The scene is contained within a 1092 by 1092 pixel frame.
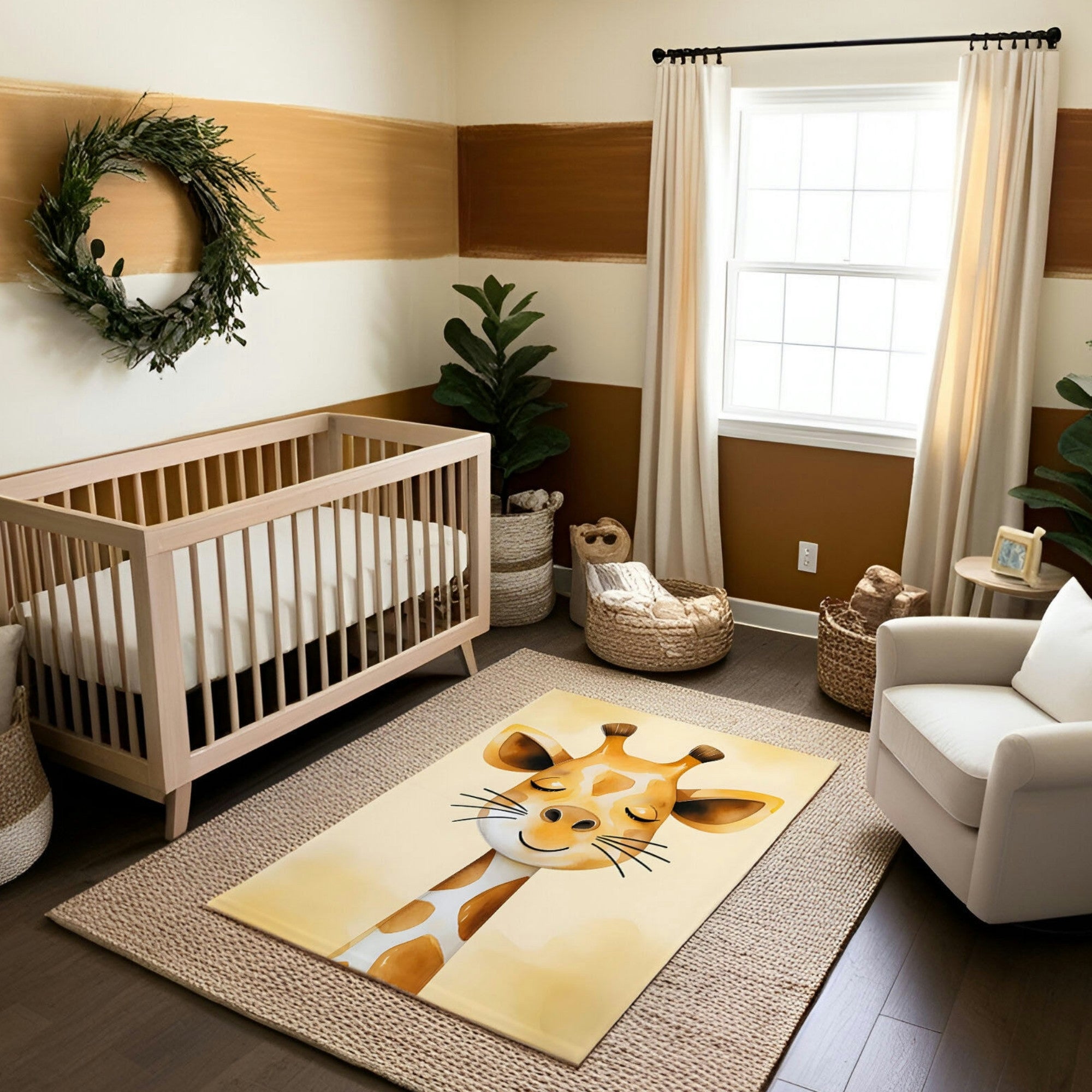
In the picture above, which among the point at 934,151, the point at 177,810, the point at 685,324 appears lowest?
the point at 177,810

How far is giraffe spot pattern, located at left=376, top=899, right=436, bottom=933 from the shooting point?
231 centimetres

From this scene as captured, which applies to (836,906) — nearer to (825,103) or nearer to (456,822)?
(456,822)

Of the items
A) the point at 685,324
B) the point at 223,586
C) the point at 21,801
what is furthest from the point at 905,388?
the point at 21,801

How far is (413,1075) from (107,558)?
1933 mm

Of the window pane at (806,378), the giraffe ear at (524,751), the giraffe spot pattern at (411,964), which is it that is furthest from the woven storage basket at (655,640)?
the giraffe spot pattern at (411,964)

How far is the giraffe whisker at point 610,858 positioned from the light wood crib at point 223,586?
2.83 ft

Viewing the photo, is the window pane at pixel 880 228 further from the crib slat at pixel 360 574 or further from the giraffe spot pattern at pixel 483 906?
the giraffe spot pattern at pixel 483 906

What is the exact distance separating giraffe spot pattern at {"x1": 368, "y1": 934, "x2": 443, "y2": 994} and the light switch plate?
2.20 meters

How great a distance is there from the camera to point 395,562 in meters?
3.21

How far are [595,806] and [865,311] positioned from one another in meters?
1.99

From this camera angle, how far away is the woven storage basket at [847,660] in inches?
131

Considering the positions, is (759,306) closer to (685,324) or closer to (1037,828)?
(685,324)

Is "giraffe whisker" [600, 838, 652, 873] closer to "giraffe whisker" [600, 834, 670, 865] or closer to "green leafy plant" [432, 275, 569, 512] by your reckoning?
"giraffe whisker" [600, 834, 670, 865]

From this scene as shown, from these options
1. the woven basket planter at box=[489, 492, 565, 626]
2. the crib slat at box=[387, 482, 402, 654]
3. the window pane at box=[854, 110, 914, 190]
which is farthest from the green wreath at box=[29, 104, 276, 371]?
the window pane at box=[854, 110, 914, 190]
